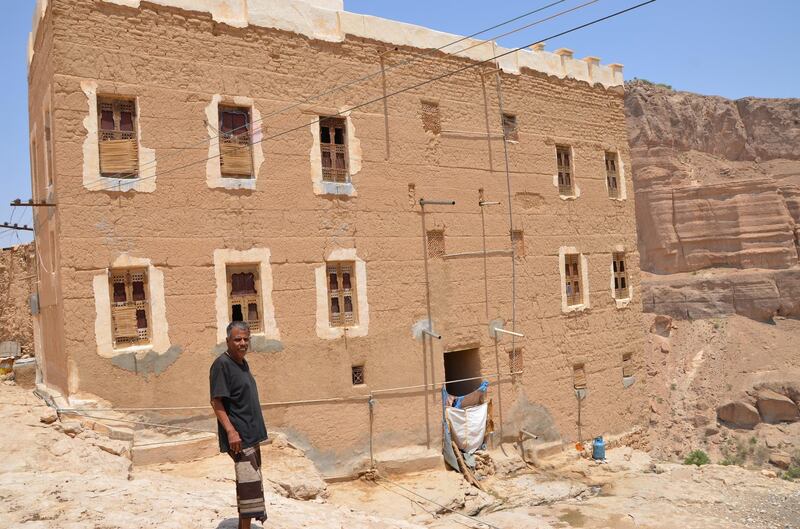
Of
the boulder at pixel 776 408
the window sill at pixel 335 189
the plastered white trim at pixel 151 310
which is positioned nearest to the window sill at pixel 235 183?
the window sill at pixel 335 189

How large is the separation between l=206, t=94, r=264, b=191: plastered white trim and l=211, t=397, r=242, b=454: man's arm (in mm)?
5891

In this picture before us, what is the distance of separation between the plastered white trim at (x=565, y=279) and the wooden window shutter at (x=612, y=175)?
2.03 metres

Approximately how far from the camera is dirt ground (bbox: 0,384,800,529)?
237 inches

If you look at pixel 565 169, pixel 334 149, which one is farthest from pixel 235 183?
pixel 565 169

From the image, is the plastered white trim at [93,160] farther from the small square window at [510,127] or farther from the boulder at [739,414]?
the boulder at [739,414]

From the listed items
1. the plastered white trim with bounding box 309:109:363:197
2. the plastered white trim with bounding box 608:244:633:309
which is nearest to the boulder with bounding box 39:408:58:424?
the plastered white trim with bounding box 309:109:363:197

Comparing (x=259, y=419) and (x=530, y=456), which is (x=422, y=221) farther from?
(x=259, y=419)

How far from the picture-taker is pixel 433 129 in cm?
1264

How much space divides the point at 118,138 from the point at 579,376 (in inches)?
413

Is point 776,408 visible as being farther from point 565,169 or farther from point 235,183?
point 235,183

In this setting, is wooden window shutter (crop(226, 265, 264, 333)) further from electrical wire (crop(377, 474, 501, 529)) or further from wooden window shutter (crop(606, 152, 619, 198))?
wooden window shutter (crop(606, 152, 619, 198))

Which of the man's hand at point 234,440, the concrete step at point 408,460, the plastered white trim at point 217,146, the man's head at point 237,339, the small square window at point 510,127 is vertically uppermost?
the small square window at point 510,127

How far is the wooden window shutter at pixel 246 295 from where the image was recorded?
408 inches

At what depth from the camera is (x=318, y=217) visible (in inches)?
437
